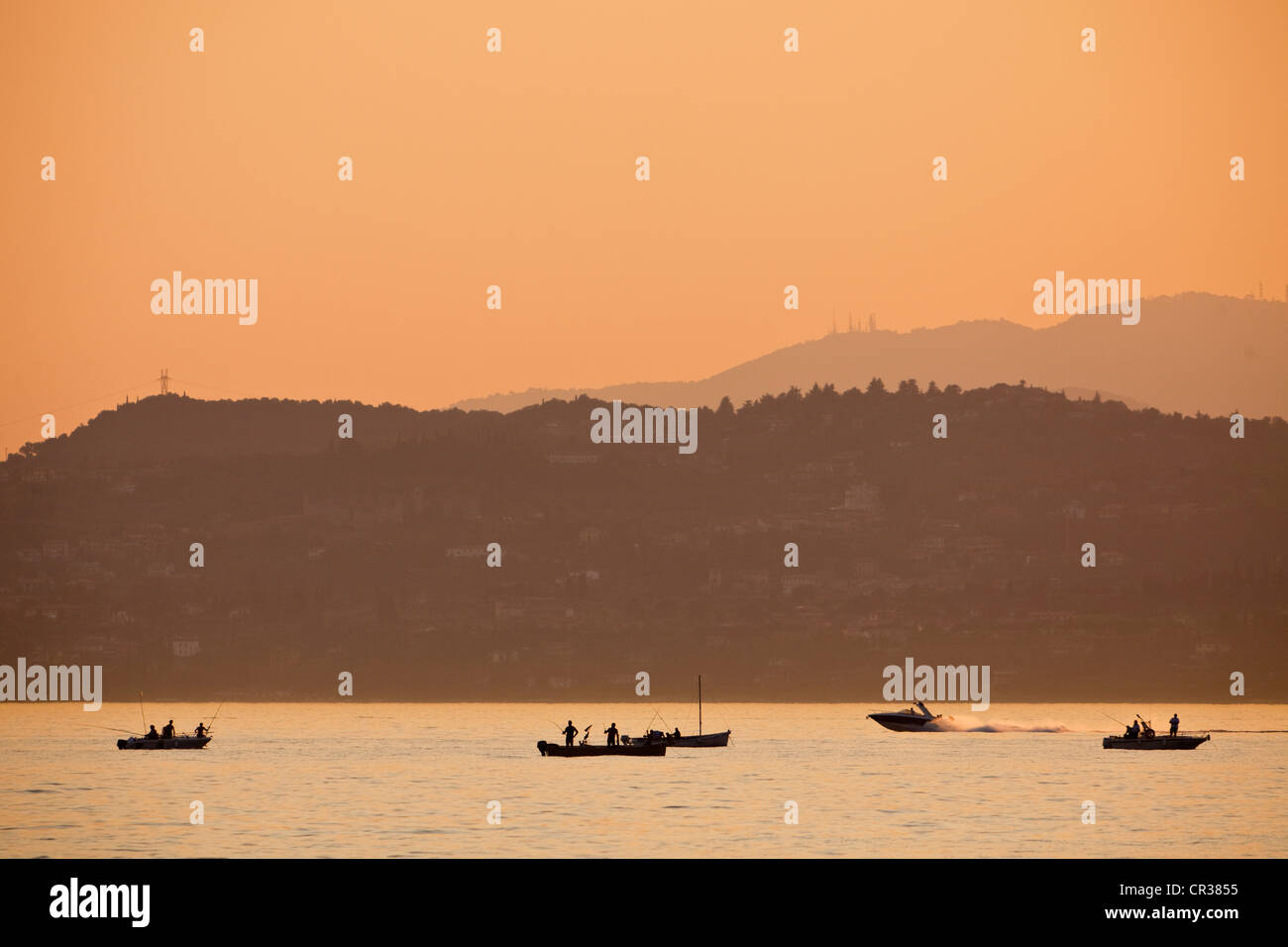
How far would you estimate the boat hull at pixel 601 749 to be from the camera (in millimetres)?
159125

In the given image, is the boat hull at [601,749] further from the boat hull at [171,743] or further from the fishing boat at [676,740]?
the boat hull at [171,743]

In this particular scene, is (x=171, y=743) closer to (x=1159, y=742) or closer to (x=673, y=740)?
(x=673, y=740)

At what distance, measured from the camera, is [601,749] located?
159 meters

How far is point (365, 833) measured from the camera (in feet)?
324

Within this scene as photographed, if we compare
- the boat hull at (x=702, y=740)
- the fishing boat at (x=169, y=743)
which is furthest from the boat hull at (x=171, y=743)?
the boat hull at (x=702, y=740)

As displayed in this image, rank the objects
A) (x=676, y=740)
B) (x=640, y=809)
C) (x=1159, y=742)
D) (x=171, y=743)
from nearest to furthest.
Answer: (x=640, y=809)
(x=1159, y=742)
(x=676, y=740)
(x=171, y=743)

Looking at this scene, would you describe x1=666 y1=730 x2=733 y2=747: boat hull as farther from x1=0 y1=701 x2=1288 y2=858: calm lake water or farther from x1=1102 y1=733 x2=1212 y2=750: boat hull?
x1=1102 y1=733 x2=1212 y2=750: boat hull

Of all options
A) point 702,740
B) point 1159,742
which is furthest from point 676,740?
point 1159,742

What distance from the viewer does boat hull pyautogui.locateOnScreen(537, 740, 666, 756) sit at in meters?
159
